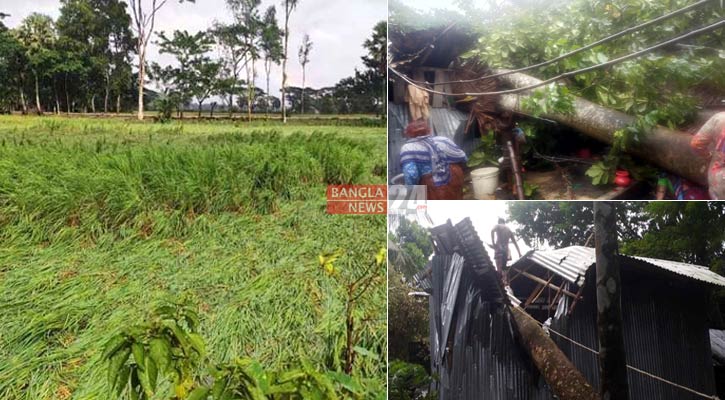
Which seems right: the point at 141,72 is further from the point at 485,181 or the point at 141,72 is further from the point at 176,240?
the point at 485,181

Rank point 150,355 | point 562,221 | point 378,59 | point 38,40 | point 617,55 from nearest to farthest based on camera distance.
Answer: point 150,355, point 617,55, point 562,221, point 378,59, point 38,40

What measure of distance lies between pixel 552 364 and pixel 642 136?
2.20 feet

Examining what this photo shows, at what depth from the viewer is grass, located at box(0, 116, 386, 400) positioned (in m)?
1.77

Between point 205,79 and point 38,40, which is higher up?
point 38,40

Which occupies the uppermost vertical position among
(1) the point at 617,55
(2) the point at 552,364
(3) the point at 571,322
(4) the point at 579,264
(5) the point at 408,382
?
(1) the point at 617,55

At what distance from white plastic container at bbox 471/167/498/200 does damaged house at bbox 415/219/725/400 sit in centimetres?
11

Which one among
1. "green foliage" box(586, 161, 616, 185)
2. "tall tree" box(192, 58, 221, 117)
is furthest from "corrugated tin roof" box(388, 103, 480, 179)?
"tall tree" box(192, 58, 221, 117)

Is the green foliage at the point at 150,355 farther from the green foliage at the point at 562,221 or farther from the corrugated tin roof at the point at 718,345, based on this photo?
the corrugated tin roof at the point at 718,345

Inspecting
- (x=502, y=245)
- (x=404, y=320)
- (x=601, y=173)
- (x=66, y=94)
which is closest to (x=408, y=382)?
(x=404, y=320)

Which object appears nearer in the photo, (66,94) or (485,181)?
(485,181)

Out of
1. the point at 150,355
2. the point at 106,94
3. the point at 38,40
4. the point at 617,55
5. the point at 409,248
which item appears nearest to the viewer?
the point at 150,355

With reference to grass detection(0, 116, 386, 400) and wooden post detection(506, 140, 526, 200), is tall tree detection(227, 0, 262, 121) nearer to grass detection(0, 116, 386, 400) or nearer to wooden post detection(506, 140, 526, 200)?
grass detection(0, 116, 386, 400)

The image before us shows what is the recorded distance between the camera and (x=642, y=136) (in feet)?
4.06

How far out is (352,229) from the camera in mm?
1969
